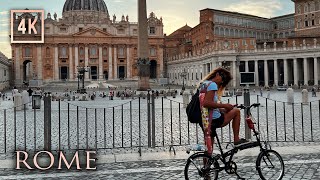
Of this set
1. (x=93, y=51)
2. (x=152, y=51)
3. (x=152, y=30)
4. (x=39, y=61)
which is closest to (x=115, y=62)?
(x=93, y=51)

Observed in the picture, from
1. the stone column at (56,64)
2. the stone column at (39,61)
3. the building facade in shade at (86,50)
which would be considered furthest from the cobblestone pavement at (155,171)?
the stone column at (56,64)

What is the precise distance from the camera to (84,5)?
97.5 metres

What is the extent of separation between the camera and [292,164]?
7.74 m

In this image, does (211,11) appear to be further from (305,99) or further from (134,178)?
(134,178)

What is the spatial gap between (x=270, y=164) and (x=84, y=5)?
95790 millimetres

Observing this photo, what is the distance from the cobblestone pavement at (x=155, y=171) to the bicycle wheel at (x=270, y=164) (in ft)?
→ 0.96

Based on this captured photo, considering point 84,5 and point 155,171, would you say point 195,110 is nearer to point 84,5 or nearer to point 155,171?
point 155,171

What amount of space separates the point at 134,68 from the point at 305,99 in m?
65.5

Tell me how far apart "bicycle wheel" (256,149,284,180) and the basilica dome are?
9514 cm

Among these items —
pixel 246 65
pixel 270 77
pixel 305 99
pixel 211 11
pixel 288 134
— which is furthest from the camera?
pixel 211 11

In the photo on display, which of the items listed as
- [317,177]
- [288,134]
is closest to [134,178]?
[317,177]

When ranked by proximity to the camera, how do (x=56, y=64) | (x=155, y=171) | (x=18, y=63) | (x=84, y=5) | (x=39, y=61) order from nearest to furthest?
(x=155, y=171) < (x=18, y=63) < (x=39, y=61) < (x=56, y=64) < (x=84, y=5)

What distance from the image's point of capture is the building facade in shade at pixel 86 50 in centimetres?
8506

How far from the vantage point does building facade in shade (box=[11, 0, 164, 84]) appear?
8506cm
